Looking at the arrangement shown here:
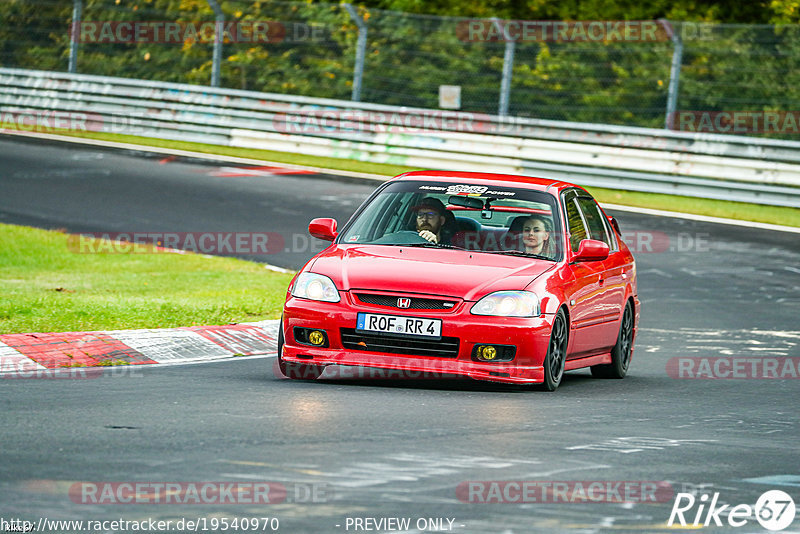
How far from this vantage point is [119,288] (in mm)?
14500

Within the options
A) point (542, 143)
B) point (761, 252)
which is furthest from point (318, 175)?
point (761, 252)

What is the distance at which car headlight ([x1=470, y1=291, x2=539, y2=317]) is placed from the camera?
9.03 metres

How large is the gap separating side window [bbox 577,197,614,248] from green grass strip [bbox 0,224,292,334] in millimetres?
3017

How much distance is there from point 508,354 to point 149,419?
2.53 metres

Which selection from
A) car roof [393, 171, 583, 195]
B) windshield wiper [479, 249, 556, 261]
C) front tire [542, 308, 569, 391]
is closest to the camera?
front tire [542, 308, 569, 391]

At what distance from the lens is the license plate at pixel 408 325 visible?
8.97 m

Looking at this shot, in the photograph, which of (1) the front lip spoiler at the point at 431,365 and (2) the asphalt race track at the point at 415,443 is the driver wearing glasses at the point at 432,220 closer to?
(2) the asphalt race track at the point at 415,443

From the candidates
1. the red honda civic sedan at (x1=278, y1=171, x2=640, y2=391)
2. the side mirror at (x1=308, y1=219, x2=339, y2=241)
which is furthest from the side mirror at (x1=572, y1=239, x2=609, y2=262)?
the side mirror at (x1=308, y1=219, x2=339, y2=241)

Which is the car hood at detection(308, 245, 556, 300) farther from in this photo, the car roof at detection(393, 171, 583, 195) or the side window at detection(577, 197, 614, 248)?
the side window at detection(577, 197, 614, 248)

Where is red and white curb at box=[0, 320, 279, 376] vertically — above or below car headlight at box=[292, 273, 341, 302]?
below

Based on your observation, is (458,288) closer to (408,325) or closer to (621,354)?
(408,325)

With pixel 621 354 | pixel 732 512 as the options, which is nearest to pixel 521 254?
pixel 621 354

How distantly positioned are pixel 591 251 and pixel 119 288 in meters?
6.15

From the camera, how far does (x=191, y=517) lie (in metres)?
5.41
